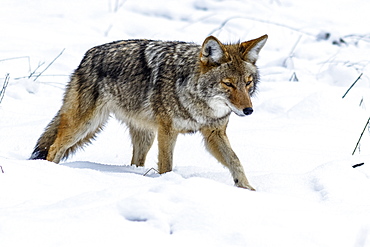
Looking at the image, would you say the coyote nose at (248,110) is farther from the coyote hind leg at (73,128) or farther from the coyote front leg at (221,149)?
the coyote hind leg at (73,128)

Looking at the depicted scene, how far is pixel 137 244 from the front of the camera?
2.32 meters

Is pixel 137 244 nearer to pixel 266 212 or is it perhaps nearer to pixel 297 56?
pixel 266 212

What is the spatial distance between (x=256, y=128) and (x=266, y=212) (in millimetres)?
3868

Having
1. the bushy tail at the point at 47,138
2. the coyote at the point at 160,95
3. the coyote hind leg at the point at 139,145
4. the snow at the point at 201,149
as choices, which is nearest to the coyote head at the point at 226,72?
the coyote at the point at 160,95

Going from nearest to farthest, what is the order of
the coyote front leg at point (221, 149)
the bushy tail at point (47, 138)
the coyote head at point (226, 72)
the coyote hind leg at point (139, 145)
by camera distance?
the coyote head at point (226, 72) → the coyote front leg at point (221, 149) → the bushy tail at point (47, 138) → the coyote hind leg at point (139, 145)

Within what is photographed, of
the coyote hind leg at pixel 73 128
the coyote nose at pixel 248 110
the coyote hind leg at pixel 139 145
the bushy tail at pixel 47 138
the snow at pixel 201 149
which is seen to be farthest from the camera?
the coyote hind leg at pixel 139 145

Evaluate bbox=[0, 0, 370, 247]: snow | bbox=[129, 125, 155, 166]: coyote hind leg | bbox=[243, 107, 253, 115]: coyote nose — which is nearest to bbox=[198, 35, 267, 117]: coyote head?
bbox=[243, 107, 253, 115]: coyote nose

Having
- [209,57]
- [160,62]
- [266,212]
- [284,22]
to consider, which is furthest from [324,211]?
[284,22]

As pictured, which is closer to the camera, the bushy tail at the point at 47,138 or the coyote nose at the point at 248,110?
the coyote nose at the point at 248,110

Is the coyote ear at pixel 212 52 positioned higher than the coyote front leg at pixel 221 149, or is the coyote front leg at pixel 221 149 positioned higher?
the coyote ear at pixel 212 52

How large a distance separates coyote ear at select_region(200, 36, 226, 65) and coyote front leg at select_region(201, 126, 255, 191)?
54 cm

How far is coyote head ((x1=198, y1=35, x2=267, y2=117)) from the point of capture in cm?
472

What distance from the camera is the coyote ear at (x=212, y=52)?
4.77 metres

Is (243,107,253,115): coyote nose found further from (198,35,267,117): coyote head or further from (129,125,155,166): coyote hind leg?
(129,125,155,166): coyote hind leg
